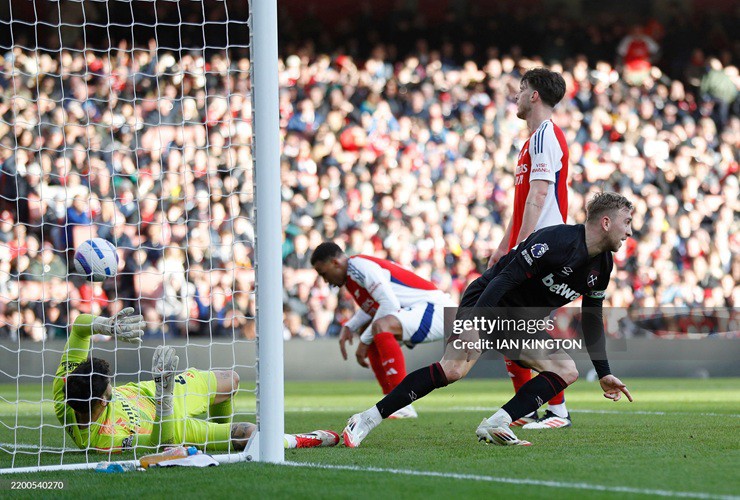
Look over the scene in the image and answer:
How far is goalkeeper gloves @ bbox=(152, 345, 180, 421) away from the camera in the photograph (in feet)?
16.4

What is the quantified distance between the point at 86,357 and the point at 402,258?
10.3m

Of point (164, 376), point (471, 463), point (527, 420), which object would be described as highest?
point (164, 376)

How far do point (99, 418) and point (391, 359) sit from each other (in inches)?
126

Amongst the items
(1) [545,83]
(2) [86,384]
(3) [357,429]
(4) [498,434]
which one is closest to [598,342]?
(4) [498,434]

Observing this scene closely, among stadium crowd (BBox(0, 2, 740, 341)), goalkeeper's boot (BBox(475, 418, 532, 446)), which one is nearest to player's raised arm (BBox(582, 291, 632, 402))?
goalkeeper's boot (BBox(475, 418, 532, 446))

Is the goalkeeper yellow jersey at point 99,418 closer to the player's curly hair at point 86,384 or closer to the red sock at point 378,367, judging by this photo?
the player's curly hair at point 86,384

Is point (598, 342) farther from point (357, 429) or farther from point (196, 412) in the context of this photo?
point (196, 412)

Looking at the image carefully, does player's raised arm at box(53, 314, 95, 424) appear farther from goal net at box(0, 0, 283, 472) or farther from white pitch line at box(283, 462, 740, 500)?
goal net at box(0, 0, 283, 472)

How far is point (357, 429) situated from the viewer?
5559 millimetres

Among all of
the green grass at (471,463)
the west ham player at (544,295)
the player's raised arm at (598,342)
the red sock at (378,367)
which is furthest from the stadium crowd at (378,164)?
the player's raised arm at (598,342)

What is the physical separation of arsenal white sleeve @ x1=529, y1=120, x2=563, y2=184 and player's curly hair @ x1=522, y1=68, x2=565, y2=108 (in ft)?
0.65

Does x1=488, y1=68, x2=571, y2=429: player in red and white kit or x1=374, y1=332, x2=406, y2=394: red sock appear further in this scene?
x1=374, y1=332, x2=406, y2=394: red sock

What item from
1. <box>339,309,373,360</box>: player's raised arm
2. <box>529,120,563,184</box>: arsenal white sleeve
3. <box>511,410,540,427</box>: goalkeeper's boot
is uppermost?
<box>529,120,563,184</box>: arsenal white sleeve

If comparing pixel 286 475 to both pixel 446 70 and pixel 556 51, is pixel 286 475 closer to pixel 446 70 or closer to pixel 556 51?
pixel 446 70
